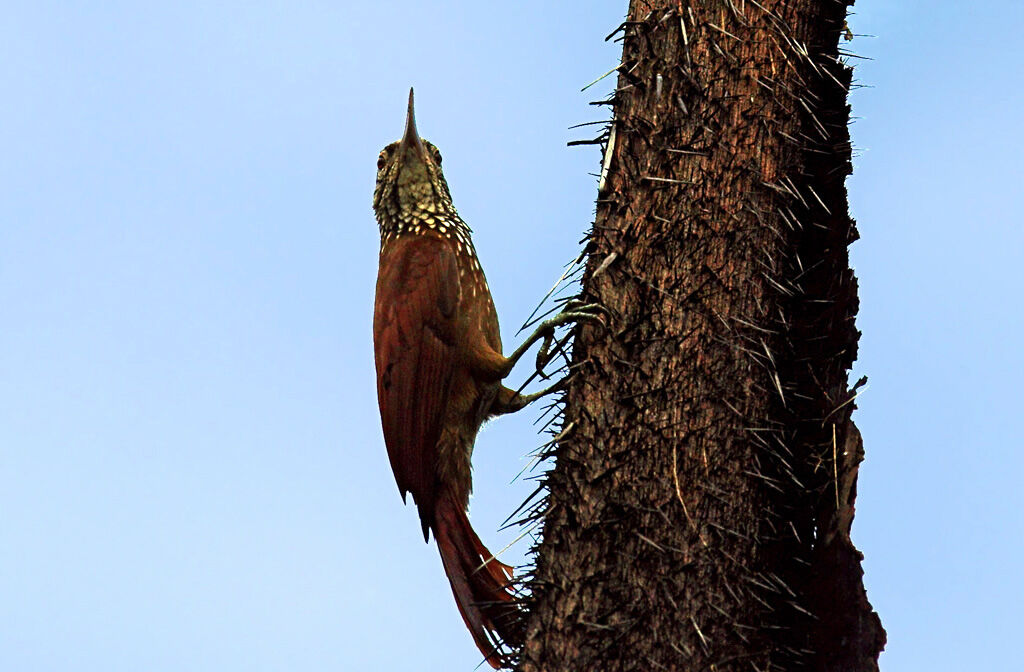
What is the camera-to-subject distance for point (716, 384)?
9.78ft

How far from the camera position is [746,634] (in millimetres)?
2934

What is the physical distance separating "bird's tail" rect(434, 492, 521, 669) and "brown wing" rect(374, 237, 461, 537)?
8 cm

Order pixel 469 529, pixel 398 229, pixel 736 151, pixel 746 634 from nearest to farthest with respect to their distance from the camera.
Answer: pixel 746 634
pixel 736 151
pixel 469 529
pixel 398 229

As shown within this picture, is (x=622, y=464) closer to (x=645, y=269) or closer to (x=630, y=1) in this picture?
(x=645, y=269)

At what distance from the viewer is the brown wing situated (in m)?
4.20

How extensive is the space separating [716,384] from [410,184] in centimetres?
232

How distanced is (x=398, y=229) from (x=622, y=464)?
2241mm

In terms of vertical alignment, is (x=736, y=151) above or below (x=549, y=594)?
above

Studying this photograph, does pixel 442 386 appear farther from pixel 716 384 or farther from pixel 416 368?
pixel 716 384

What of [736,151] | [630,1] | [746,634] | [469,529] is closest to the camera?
[746,634]

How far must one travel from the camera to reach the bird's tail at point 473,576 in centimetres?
374

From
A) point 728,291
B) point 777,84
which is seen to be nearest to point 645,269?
point 728,291

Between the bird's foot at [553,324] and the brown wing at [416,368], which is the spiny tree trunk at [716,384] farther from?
the brown wing at [416,368]

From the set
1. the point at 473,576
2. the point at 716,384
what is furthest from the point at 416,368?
the point at 716,384
